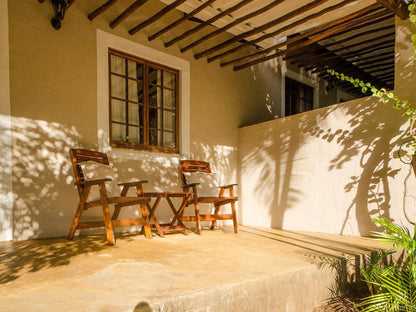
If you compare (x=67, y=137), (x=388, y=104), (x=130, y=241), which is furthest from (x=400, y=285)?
(x=67, y=137)

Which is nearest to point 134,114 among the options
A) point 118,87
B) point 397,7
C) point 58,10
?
point 118,87

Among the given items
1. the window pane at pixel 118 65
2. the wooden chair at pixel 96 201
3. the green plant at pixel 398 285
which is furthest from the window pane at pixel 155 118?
the green plant at pixel 398 285

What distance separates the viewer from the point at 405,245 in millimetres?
2096

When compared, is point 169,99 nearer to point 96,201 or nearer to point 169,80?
point 169,80

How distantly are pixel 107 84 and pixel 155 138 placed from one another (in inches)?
39.5

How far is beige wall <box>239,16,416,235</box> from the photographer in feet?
11.6

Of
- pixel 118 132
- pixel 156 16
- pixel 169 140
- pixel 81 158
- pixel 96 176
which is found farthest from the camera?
pixel 169 140

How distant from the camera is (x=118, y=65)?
4.20 meters

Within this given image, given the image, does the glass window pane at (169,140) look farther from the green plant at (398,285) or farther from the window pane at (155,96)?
the green plant at (398,285)

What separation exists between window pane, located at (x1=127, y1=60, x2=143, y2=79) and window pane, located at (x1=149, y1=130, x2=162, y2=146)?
0.80 meters

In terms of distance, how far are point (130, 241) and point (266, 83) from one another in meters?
4.20

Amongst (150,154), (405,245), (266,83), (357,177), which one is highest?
(266,83)

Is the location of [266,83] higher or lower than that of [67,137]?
higher

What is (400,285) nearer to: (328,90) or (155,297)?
(155,297)
